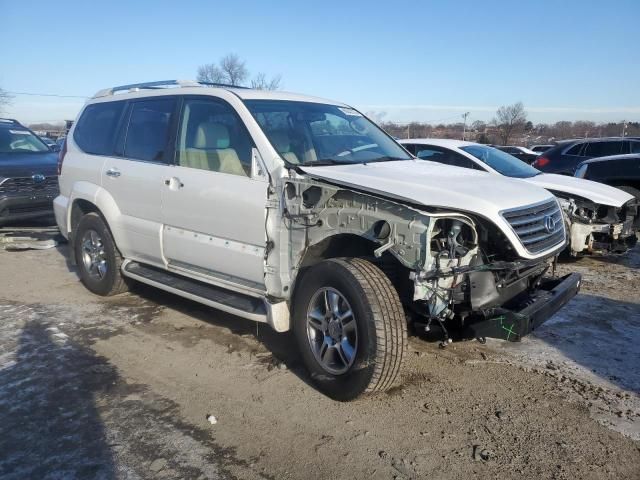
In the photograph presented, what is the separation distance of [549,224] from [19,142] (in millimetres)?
9224

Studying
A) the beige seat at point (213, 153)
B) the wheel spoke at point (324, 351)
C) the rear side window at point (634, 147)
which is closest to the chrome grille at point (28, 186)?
the beige seat at point (213, 153)

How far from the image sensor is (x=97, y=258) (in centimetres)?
563

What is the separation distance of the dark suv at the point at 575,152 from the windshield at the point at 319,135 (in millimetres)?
8150

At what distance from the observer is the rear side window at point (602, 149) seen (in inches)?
475

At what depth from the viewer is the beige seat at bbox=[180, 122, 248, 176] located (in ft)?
13.2

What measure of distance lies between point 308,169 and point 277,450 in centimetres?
185

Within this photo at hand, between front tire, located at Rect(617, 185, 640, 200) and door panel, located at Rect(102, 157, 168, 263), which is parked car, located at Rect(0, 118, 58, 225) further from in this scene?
front tire, located at Rect(617, 185, 640, 200)

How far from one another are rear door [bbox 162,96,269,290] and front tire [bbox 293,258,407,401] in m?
0.54

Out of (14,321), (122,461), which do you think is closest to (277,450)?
(122,461)

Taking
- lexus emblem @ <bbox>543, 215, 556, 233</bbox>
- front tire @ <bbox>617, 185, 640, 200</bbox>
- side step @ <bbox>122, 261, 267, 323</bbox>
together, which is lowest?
side step @ <bbox>122, 261, 267, 323</bbox>

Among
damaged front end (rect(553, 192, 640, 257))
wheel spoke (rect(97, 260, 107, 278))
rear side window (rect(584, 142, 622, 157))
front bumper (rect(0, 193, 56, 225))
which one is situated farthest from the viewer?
rear side window (rect(584, 142, 622, 157))

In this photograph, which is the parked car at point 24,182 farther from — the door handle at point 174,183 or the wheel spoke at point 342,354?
the wheel spoke at point 342,354

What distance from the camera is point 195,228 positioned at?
4.30 m

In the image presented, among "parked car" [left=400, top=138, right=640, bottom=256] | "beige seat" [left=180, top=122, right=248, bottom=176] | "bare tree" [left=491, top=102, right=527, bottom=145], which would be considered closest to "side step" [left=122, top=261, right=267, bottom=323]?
"beige seat" [left=180, top=122, right=248, bottom=176]
